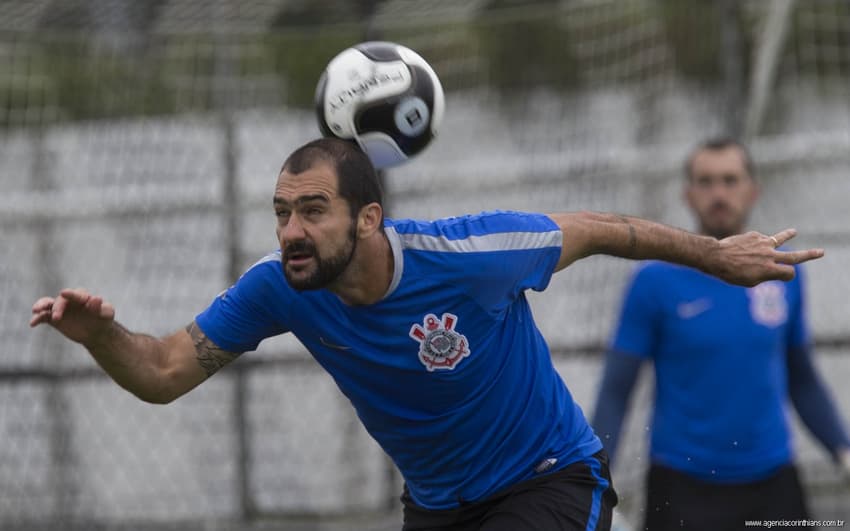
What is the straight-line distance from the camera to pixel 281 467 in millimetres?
8852

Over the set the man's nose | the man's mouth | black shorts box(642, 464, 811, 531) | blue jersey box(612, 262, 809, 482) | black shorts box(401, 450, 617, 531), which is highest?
the man's nose

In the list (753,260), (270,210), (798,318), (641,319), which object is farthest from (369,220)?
(270,210)

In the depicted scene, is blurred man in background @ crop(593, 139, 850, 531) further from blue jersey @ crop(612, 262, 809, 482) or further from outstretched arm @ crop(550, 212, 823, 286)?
outstretched arm @ crop(550, 212, 823, 286)

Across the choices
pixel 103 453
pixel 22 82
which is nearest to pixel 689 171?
pixel 103 453

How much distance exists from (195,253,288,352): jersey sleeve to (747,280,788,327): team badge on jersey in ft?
8.03

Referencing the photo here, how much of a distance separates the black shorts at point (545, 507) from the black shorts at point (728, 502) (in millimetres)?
1603

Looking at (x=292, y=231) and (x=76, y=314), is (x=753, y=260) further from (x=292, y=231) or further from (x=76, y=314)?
(x=76, y=314)

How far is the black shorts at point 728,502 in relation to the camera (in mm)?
5949

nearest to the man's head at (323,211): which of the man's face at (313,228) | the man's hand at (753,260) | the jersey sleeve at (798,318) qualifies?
the man's face at (313,228)

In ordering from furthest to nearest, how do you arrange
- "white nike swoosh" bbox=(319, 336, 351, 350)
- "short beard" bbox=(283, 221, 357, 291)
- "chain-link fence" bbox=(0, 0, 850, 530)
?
"chain-link fence" bbox=(0, 0, 850, 530)
"white nike swoosh" bbox=(319, 336, 351, 350)
"short beard" bbox=(283, 221, 357, 291)

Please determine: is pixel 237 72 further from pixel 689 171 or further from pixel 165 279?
pixel 689 171

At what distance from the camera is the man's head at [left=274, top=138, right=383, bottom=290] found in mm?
4039

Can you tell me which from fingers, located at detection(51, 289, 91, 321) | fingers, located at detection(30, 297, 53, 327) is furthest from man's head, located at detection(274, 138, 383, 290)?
fingers, located at detection(30, 297, 53, 327)

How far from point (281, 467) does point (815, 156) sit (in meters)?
3.78
